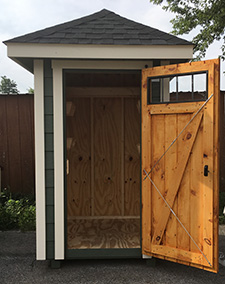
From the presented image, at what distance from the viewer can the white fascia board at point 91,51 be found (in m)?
2.94

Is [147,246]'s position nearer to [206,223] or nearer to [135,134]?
[206,223]

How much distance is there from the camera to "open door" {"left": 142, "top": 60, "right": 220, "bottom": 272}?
2.84 metres

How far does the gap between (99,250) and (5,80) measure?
58.8 m

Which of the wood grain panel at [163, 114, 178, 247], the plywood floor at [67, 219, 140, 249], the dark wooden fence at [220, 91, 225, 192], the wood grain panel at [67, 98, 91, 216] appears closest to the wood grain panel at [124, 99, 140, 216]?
the plywood floor at [67, 219, 140, 249]

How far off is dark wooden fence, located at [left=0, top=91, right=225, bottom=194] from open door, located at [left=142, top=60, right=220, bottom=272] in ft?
10.2

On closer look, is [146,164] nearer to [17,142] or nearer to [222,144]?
[222,144]

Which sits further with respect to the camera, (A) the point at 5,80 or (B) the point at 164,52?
(A) the point at 5,80

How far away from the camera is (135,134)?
461cm

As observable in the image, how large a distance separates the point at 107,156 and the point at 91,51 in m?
2.02

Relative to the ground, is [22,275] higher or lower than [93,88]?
lower

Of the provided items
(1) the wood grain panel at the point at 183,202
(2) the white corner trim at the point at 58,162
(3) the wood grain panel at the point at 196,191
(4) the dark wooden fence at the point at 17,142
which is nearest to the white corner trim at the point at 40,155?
(2) the white corner trim at the point at 58,162

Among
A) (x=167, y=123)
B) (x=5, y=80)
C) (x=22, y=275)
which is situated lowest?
(x=22, y=275)

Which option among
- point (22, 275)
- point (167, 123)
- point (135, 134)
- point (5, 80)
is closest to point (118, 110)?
point (135, 134)

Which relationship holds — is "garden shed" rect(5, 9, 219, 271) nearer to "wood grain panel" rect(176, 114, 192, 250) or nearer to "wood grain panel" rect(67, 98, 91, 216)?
"wood grain panel" rect(176, 114, 192, 250)
